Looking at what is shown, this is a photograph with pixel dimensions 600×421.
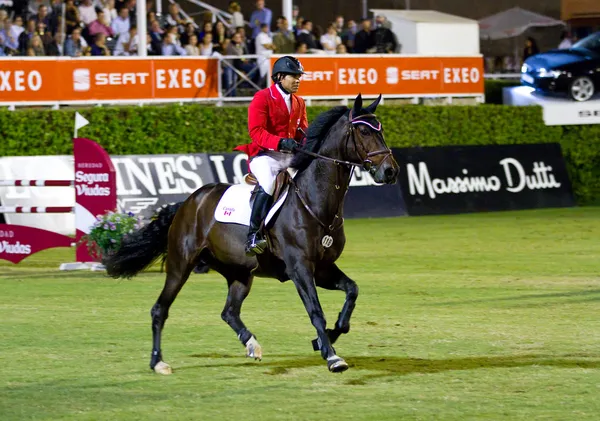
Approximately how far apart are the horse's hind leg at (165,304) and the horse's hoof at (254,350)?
0.72 meters

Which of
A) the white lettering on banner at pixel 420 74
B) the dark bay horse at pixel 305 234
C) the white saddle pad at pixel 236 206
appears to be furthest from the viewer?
the white lettering on banner at pixel 420 74

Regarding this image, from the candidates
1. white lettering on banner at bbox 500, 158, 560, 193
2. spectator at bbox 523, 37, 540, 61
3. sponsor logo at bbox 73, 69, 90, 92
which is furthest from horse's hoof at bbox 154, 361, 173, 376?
spectator at bbox 523, 37, 540, 61

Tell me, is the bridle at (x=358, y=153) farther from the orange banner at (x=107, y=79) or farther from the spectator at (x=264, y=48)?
the spectator at (x=264, y=48)

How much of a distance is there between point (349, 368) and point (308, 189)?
150cm

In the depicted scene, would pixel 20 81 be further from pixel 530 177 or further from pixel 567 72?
pixel 567 72

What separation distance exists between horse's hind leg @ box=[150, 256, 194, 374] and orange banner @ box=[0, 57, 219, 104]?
48.7ft

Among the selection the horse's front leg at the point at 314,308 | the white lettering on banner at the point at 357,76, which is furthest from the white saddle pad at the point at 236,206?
the white lettering on banner at the point at 357,76

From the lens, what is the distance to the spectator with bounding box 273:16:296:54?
27250 mm

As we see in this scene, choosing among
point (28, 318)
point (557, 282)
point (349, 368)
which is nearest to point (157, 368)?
point (349, 368)

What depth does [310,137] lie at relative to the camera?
9609 millimetres

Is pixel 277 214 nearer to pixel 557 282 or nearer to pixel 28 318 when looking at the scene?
pixel 28 318

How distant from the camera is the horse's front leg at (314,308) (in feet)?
28.7

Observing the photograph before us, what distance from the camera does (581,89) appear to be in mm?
30672

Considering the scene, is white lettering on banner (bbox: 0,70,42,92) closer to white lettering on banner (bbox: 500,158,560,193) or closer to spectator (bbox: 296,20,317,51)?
spectator (bbox: 296,20,317,51)
